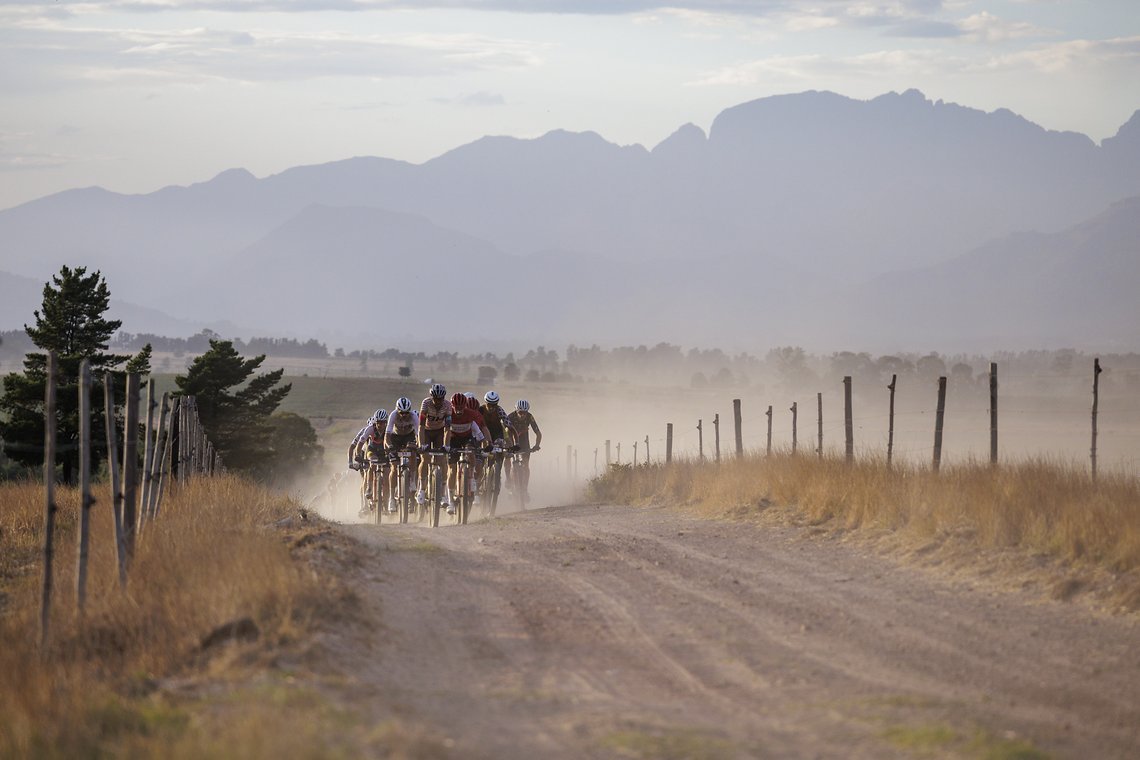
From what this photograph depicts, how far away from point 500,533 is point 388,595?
6.32 m

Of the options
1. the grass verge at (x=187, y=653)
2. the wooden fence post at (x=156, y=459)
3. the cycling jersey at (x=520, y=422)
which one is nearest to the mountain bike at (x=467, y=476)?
the cycling jersey at (x=520, y=422)

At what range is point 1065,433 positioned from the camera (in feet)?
242

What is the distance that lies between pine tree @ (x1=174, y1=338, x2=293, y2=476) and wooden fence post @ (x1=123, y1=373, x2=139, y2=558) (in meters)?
44.0

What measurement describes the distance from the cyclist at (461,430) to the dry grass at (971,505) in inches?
148

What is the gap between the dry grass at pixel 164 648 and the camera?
22.5ft

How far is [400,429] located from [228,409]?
123 ft

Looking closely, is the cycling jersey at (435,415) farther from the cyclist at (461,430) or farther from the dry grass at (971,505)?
the dry grass at (971,505)

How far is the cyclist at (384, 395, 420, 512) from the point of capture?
900 inches

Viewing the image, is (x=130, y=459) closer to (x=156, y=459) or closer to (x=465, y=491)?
(x=156, y=459)

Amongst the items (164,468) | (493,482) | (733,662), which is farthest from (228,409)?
(733,662)

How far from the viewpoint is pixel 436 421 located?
71.7 feet

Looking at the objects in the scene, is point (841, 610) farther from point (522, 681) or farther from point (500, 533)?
point (500, 533)

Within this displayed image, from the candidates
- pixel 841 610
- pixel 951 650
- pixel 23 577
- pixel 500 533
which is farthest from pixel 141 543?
pixel 951 650

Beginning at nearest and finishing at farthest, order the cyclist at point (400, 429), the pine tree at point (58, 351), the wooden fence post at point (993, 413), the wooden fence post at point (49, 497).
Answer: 1. the wooden fence post at point (49, 497)
2. the wooden fence post at point (993, 413)
3. the cyclist at point (400, 429)
4. the pine tree at point (58, 351)
